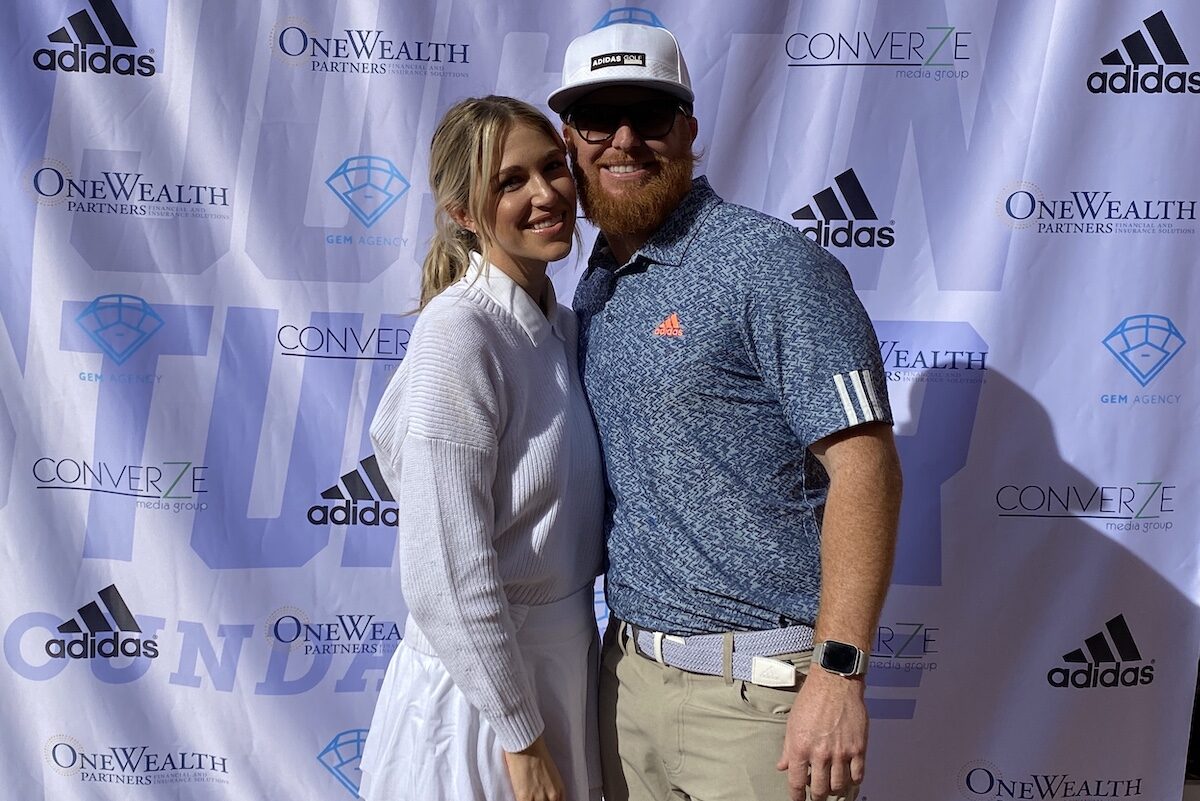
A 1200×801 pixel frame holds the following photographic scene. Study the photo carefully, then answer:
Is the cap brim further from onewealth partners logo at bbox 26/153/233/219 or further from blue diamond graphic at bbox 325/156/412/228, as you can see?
onewealth partners logo at bbox 26/153/233/219

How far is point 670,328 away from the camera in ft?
5.33

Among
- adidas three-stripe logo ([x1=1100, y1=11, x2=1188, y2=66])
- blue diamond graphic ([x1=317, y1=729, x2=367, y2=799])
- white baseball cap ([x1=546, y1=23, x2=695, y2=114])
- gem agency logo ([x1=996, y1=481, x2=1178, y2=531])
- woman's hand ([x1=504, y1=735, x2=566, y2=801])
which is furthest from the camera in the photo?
blue diamond graphic ([x1=317, y1=729, x2=367, y2=799])

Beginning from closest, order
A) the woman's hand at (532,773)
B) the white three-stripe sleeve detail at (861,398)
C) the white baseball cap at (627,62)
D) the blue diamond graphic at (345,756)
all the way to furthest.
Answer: the white three-stripe sleeve detail at (861,398) → the woman's hand at (532,773) → the white baseball cap at (627,62) → the blue diamond graphic at (345,756)

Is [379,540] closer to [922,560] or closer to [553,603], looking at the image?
[553,603]

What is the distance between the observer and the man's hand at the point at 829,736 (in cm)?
149

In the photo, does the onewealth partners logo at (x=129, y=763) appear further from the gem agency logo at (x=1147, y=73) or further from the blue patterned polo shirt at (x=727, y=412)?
the gem agency logo at (x=1147, y=73)

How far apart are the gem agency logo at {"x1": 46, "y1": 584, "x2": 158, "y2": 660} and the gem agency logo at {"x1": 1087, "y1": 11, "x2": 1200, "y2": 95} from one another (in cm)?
270

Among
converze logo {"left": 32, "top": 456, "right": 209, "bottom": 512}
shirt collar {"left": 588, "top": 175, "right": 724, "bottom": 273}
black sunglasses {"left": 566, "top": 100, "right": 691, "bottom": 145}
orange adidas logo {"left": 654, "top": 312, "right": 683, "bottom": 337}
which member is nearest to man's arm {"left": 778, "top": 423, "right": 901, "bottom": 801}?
orange adidas logo {"left": 654, "top": 312, "right": 683, "bottom": 337}

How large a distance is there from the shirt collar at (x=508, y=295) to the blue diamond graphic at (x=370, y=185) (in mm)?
963

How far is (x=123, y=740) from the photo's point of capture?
2.70 m

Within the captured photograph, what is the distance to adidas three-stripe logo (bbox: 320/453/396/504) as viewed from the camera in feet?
8.79

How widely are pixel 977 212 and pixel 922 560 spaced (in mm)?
863

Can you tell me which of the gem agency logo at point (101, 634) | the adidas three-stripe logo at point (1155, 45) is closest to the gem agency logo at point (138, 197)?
the gem agency logo at point (101, 634)

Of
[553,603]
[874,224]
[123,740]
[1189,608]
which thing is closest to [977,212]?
[874,224]
